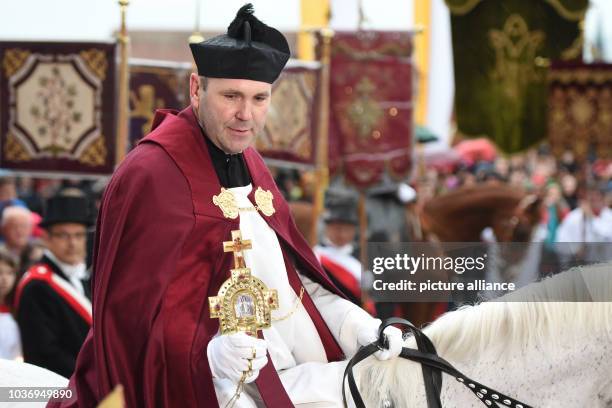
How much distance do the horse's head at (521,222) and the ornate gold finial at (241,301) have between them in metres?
7.19

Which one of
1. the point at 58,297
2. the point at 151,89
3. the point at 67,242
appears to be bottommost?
the point at 58,297

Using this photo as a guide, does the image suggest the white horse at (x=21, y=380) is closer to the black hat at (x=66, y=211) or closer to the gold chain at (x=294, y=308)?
the gold chain at (x=294, y=308)

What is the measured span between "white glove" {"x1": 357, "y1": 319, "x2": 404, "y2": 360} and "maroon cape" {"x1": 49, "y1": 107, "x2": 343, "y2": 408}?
37 centimetres

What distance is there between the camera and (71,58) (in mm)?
8188

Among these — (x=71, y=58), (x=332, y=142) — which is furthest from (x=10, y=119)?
(x=332, y=142)

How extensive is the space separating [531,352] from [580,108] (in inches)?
306

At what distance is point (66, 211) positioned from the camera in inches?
279

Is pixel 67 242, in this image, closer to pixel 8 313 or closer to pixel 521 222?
pixel 8 313

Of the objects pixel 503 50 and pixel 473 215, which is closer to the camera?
pixel 473 215

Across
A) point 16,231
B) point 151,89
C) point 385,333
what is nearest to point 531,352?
point 385,333

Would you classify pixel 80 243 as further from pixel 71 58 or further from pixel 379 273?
pixel 379 273

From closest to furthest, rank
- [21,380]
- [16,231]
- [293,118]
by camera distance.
Answer: [21,380], [293,118], [16,231]

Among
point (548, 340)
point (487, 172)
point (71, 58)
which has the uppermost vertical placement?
point (71, 58)

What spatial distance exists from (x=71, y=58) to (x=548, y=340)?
5541 mm
